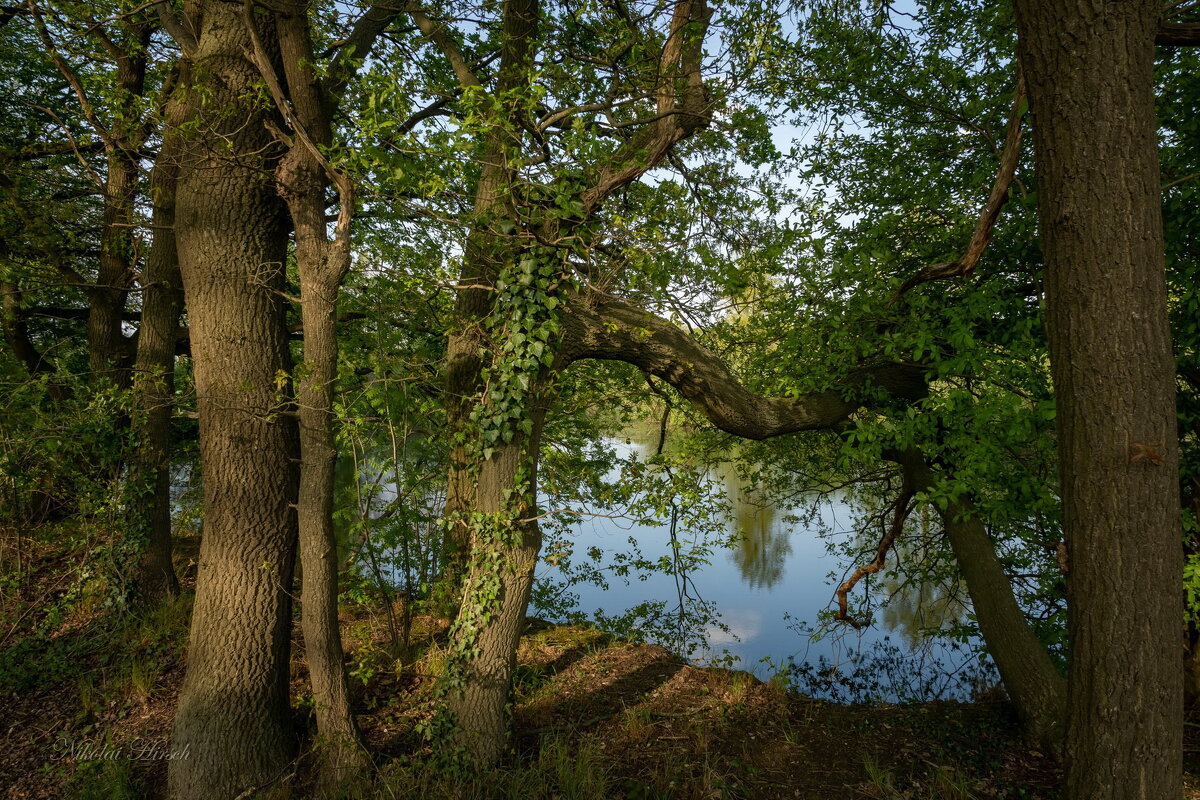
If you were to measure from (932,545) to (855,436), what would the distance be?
2894mm

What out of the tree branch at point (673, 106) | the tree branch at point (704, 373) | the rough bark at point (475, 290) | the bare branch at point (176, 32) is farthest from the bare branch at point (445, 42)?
the tree branch at point (704, 373)

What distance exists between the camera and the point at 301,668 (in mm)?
5188

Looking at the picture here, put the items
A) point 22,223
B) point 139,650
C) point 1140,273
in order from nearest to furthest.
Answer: point 1140,273, point 139,650, point 22,223

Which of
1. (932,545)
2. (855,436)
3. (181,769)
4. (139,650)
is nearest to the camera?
(181,769)

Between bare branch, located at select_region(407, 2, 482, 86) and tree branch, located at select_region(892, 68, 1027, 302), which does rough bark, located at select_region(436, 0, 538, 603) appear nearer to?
bare branch, located at select_region(407, 2, 482, 86)

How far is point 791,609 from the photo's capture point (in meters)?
10.8

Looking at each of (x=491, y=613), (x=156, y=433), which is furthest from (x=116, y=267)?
(x=491, y=613)

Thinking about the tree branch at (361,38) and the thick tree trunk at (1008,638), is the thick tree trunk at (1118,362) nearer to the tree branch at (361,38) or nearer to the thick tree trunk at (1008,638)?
the thick tree trunk at (1008,638)

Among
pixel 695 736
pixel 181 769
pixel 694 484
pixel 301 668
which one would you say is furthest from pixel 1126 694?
pixel 301 668

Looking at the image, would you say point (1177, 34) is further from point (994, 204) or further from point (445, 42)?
point (445, 42)

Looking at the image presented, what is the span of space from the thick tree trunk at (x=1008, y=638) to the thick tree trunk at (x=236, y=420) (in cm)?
485

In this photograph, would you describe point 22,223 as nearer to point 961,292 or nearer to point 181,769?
point 181,769

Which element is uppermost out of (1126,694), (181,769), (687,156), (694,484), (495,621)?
(687,156)

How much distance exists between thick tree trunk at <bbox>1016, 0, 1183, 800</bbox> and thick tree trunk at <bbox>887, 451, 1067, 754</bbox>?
2477 millimetres
